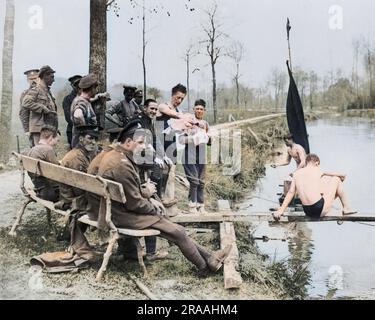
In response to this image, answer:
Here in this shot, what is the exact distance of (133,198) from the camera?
4.98m

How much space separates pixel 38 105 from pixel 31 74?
478 millimetres

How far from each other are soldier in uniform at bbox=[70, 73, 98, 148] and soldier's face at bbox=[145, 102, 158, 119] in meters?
0.61

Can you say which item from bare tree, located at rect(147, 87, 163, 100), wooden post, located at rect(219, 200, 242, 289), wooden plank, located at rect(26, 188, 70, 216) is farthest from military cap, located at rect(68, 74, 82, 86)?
wooden post, located at rect(219, 200, 242, 289)

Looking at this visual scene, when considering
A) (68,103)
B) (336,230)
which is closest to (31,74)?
(68,103)

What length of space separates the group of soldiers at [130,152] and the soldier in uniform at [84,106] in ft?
0.04

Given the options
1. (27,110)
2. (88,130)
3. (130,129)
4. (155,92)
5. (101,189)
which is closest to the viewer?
(101,189)

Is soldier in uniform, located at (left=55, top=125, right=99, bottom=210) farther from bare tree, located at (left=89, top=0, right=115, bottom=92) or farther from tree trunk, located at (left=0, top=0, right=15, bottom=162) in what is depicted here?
tree trunk, located at (left=0, top=0, right=15, bottom=162)

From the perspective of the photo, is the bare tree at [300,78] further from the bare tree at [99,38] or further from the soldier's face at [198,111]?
Answer: the bare tree at [99,38]

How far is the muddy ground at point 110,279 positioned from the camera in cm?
495

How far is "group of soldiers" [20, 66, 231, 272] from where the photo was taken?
5.02m

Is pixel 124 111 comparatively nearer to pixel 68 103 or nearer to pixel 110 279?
pixel 68 103

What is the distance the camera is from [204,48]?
6973 mm

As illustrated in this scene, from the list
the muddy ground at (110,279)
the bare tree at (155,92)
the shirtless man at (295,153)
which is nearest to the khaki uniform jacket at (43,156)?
the muddy ground at (110,279)

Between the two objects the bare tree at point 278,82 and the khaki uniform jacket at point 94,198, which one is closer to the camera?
the khaki uniform jacket at point 94,198
